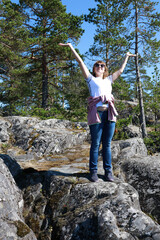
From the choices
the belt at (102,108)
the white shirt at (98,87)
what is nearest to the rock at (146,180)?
the belt at (102,108)

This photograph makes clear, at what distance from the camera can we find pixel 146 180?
4.16 m

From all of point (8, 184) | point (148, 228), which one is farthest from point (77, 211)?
point (8, 184)

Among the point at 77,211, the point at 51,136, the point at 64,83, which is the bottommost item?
the point at 77,211

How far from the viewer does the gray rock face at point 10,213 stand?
95.3 inches

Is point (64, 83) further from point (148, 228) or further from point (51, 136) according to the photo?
point (148, 228)

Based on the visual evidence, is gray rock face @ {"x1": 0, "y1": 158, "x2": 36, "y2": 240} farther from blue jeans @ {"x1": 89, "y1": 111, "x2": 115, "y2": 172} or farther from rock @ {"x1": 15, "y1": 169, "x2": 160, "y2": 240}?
blue jeans @ {"x1": 89, "y1": 111, "x2": 115, "y2": 172}

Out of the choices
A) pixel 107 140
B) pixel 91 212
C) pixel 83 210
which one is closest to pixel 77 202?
pixel 83 210

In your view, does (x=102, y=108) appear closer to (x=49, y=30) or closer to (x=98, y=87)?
(x=98, y=87)

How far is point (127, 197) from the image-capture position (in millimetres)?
2969

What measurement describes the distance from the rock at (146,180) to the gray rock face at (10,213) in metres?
2.38

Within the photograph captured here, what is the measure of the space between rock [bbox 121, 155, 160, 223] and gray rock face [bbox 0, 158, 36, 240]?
2385mm

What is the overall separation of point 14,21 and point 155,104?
9.77m

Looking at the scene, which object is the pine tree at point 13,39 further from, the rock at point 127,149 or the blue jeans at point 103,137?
the blue jeans at point 103,137

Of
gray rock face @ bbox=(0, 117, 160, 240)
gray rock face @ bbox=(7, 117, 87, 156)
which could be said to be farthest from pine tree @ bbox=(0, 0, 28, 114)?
gray rock face @ bbox=(0, 117, 160, 240)
